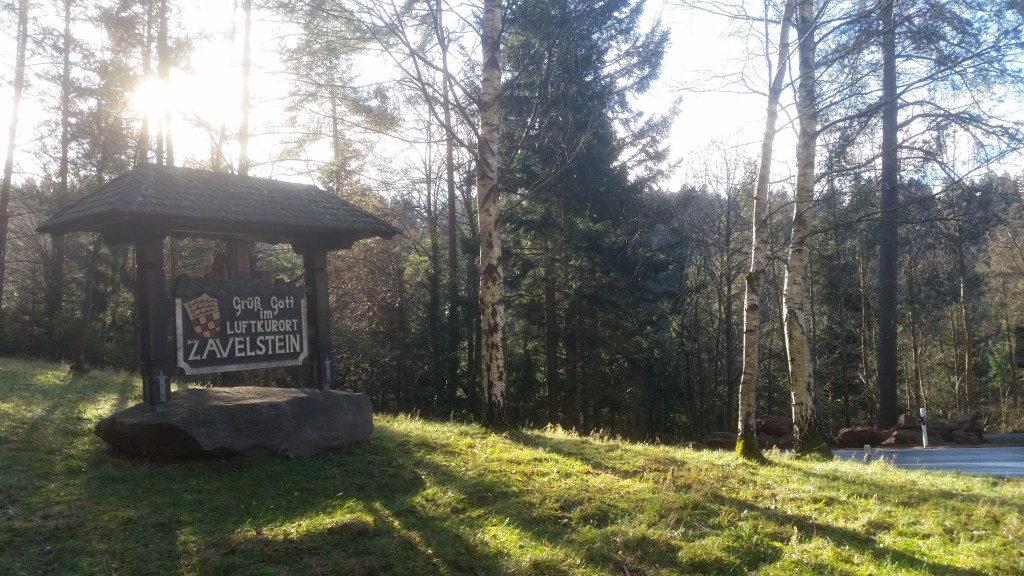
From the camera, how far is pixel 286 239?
9.48 meters

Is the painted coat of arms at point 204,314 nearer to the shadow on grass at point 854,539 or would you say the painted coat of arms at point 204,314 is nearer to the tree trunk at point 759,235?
the shadow on grass at point 854,539

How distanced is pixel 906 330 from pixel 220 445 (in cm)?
3219

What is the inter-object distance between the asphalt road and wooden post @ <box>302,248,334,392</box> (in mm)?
8666

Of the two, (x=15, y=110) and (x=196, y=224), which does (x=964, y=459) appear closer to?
(x=196, y=224)

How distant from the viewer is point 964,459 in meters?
13.6

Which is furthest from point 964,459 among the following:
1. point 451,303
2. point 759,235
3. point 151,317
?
point 451,303

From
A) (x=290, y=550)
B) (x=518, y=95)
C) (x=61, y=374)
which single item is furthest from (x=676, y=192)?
(x=290, y=550)

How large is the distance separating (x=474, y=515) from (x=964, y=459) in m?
11.6

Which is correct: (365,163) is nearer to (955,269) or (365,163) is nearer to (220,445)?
(220,445)

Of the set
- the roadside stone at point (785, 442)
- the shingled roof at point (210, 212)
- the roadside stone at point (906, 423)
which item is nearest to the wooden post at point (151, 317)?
the shingled roof at point (210, 212)

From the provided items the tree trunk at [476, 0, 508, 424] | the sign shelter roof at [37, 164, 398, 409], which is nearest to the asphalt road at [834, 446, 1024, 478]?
the tree trunk at [476, 0, 508, 424]

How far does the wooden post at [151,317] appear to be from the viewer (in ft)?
25.2

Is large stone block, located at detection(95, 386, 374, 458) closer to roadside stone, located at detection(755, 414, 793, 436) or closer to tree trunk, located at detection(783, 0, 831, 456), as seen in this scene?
tree trunk, located at detection(783, 0, 831, 456)

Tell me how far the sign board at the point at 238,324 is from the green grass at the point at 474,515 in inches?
50.0
